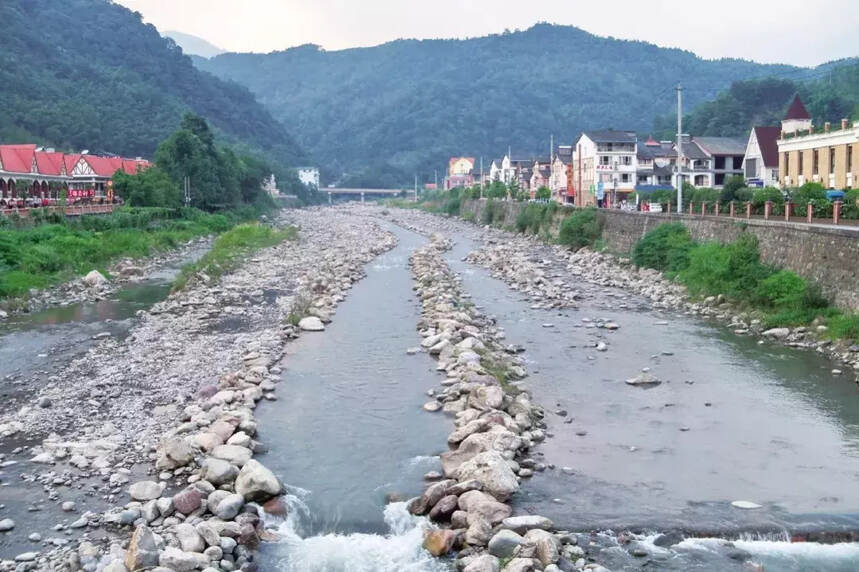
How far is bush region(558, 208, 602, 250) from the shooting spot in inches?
1719

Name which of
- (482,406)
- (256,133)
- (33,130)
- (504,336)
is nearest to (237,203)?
(33,130)

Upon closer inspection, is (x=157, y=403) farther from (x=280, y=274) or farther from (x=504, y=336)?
(x=280, y=274)

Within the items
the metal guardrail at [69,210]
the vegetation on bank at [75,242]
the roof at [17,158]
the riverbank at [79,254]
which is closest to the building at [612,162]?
the vegetation on bank at [75,242]

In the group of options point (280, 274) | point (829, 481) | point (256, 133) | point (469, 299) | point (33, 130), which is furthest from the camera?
point (256, 133)

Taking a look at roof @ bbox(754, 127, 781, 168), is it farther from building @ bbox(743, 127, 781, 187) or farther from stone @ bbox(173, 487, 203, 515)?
stone @ bbox(173, 487, 203, 515)

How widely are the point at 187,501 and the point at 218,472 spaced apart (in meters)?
0.88

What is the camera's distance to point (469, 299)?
2814 cm

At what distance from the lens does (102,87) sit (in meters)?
Result: 110

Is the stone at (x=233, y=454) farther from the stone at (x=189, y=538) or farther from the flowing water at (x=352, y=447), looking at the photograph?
the stone at (x=189, y=538)

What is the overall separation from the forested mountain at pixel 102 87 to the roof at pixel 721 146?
6231cm

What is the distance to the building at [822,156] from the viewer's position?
110 ft

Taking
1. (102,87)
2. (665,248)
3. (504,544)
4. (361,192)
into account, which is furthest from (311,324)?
(361,192)

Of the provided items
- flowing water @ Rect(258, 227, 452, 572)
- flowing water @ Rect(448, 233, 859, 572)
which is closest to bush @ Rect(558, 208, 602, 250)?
flowing water @ Rect(448, 233, 859, 572)

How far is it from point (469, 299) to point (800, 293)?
35.2ft
